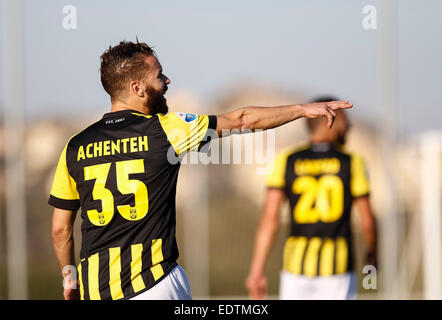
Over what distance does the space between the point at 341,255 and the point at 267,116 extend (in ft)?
7.12

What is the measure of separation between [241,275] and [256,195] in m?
1.27

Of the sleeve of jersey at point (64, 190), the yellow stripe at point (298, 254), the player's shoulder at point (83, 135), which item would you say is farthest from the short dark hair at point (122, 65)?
the yellow stripe at point (298, 254)

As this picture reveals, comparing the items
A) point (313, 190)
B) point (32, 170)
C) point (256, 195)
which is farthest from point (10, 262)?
point (313, 190)

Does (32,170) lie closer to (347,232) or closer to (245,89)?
(245,89)

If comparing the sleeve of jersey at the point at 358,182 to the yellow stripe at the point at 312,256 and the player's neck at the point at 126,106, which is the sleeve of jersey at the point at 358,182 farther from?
the player's neck at the point at 126,106

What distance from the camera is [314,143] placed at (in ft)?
16.4

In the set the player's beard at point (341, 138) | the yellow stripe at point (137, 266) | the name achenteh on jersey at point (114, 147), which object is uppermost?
the player's beard at point (341, 138)

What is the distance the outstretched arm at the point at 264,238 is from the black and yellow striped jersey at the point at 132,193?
1916 mm

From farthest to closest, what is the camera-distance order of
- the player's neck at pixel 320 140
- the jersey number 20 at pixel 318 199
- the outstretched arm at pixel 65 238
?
1. the player's neck at pixel 320 140
2. the jersey number 20 at pixel 318 199
3. the outstretched arm at pixel 65 238

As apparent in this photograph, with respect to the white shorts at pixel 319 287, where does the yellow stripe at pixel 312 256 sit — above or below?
above

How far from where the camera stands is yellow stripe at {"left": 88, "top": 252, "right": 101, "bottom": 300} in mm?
3105

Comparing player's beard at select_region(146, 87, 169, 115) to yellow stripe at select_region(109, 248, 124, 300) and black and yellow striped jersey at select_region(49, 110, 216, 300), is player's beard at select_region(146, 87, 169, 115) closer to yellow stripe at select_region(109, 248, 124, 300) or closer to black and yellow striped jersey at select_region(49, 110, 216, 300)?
black and yellow striped jersey at select_region(49, 110, 216, 300)

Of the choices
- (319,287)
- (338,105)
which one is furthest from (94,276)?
(319,287)

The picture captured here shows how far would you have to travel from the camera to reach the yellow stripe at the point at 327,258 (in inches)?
192
